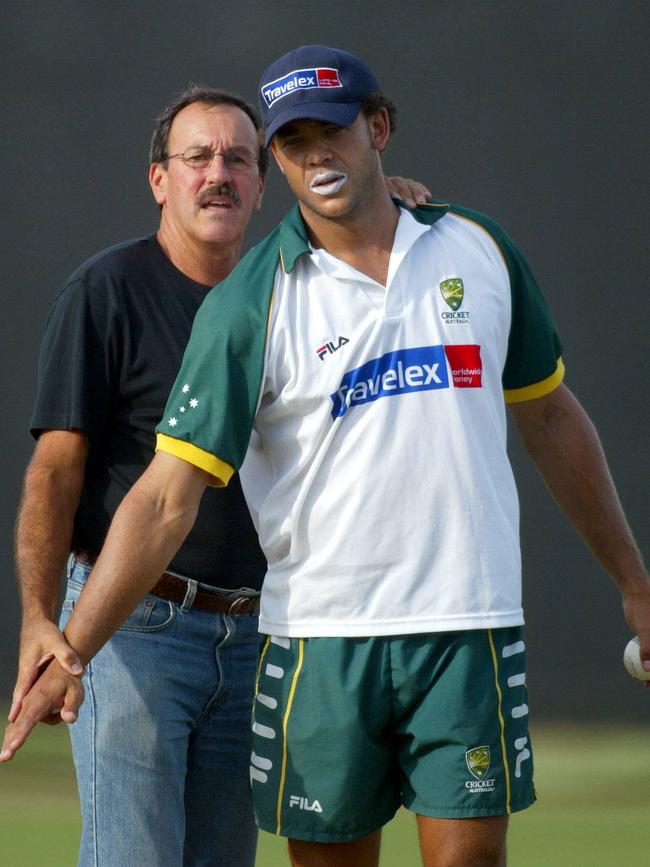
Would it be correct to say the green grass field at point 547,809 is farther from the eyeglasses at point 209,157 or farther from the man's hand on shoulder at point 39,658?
the eyeglasses at point 209,157

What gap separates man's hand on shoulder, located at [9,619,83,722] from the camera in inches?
95.5

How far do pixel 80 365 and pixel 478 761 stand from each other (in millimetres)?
1043

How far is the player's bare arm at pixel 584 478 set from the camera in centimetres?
279

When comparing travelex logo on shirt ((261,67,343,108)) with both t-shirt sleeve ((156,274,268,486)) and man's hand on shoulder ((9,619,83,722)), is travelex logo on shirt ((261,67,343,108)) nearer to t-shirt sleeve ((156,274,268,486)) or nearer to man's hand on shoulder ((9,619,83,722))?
t-shirt sleeve ((156,274,268,486))

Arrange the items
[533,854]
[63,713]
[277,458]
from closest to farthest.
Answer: [63,713]
[277,458]
[533,854]

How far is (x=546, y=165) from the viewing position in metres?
5.36

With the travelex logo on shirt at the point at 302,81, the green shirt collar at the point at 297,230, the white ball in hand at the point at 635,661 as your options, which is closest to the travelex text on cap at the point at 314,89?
the travelex logo on shirt at the point at 302,81

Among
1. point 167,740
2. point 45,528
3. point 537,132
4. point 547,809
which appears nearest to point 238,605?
point 167,740

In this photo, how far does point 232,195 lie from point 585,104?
2.69m

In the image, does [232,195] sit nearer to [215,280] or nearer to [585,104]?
[215,280]

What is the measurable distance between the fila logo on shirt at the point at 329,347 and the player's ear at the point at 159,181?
800 millimetres

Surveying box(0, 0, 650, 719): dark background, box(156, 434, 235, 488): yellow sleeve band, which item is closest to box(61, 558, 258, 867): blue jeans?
box(156, 434, 235, 488): yellow sleeve band

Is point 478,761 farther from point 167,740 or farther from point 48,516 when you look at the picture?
point 48,516

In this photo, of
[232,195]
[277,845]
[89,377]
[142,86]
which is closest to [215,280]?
[232,195]
